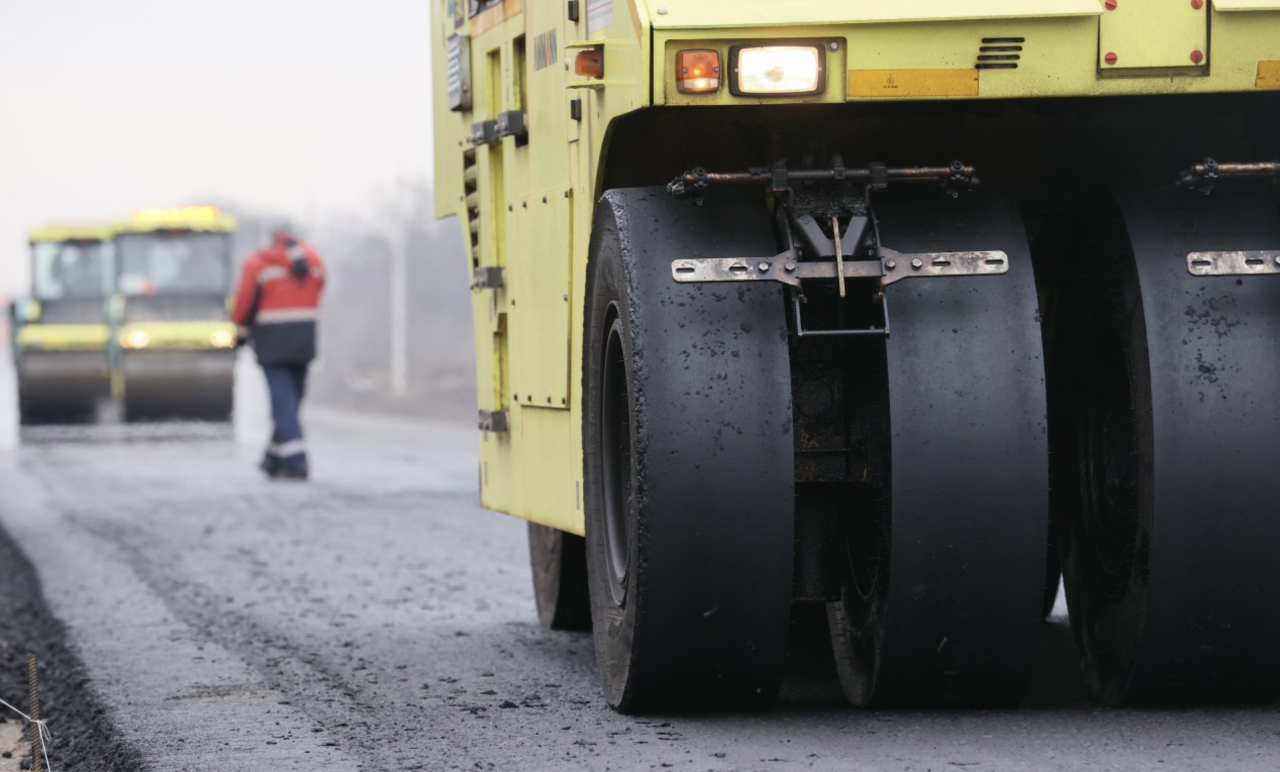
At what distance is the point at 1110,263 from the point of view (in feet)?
15.3

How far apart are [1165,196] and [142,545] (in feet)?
21.7

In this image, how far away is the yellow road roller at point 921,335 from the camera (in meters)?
4.12

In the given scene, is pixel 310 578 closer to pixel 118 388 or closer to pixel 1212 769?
pixel 1212 769

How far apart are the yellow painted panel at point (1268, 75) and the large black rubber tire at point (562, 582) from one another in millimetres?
2807

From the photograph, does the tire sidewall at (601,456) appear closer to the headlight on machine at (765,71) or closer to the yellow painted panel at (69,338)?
the headlight on machine at (765,71)

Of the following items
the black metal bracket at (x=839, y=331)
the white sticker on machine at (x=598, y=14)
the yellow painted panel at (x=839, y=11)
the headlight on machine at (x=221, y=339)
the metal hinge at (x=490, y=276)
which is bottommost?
the headlight on machine at (x=221, y=339)

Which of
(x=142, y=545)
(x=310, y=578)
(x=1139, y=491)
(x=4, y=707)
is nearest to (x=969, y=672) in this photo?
(x=1139, y=491)

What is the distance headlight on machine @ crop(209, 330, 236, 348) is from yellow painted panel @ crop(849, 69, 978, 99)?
17.5m

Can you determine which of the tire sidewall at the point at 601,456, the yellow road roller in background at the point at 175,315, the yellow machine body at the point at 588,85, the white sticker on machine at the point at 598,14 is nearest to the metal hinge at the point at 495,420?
the yellow machine body at the point at 588,85

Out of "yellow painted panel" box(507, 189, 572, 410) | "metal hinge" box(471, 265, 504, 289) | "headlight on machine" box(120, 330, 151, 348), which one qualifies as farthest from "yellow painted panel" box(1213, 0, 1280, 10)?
"headlight on machine" box(120, 330, 151, 348)

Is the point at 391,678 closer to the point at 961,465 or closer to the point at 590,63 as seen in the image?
the point at 590,63

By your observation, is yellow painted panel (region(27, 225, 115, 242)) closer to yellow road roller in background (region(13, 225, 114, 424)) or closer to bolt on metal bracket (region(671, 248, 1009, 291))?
yellow road roller in background (region(13, 225, 114, 424))

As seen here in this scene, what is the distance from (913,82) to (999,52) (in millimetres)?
175

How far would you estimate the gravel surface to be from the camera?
4281 millimetres
